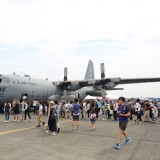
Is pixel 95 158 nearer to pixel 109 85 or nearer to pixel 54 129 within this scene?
pixel 54 129

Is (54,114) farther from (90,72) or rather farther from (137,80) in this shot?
(90,72)

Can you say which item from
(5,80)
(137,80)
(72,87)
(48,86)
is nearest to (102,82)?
(72,87)

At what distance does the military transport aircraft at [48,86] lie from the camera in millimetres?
24875

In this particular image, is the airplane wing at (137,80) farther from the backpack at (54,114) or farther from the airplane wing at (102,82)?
the backpack at (54,114)

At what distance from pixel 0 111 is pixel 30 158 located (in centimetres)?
2109

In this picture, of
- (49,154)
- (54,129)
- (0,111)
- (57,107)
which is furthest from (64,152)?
(0,111)

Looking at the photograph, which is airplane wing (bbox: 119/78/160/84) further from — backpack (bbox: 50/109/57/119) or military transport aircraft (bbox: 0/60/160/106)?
backpack (bbox: 50/109/57/119)

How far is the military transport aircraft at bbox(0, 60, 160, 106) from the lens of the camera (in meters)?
24.9

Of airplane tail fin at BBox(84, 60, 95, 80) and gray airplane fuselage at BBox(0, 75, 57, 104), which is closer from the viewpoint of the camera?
gray airplane fuselage at BBox(0, 75, 57, 104)

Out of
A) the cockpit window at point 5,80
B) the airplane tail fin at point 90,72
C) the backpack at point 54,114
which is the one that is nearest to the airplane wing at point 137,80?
the airplane tail fin at point 90,72

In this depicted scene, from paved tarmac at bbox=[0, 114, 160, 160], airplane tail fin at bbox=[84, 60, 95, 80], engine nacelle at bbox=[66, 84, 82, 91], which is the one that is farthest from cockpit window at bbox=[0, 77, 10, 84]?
airplane tail fin at bbox=[84, 60, 95, 80]

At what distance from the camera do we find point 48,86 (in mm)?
31344

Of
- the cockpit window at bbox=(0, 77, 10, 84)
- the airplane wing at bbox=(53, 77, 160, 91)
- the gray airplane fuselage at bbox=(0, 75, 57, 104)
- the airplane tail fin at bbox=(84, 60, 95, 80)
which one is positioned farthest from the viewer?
the airplane tail fin at bbox=(84, 60, 95, 80)

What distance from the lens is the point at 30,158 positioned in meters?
7.05
